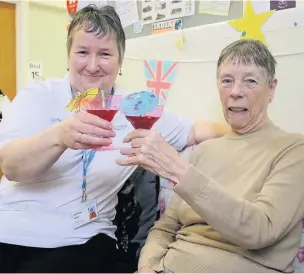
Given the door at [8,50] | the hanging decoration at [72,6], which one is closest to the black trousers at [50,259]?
the hanging decoration at [72,6]

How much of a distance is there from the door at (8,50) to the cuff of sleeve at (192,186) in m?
2.52

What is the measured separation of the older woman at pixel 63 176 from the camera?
1.40 metres

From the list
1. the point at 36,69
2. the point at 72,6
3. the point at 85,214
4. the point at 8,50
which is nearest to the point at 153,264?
the point at 85,214

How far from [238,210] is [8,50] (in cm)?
272

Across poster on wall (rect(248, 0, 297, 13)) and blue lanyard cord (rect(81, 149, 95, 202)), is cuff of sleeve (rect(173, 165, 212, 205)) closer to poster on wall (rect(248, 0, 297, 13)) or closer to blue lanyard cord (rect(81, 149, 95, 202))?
blue lanyard cord (rect(81, 149, 95, 202))

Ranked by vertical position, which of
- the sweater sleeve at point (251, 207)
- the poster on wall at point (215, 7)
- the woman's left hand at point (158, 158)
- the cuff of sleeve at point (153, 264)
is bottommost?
the cuff of sleeve at point (153, 264)

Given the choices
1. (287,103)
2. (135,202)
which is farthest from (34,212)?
(287,103)

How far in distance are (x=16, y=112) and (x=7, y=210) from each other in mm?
340

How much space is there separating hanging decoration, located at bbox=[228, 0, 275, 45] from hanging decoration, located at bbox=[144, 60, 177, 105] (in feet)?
1.23

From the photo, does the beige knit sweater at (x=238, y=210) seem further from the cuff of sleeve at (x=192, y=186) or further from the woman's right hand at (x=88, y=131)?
the woman's right hand at (x=88, y=131)

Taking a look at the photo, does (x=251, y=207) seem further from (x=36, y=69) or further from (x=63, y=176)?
(x=36, y=69)

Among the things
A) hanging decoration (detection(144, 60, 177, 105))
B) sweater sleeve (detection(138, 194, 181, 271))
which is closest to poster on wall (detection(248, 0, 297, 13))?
hanging decoration (detection(144, 60, 177, 105))

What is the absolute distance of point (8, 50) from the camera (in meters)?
3.32

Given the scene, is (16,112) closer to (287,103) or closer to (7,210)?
(7,210)
